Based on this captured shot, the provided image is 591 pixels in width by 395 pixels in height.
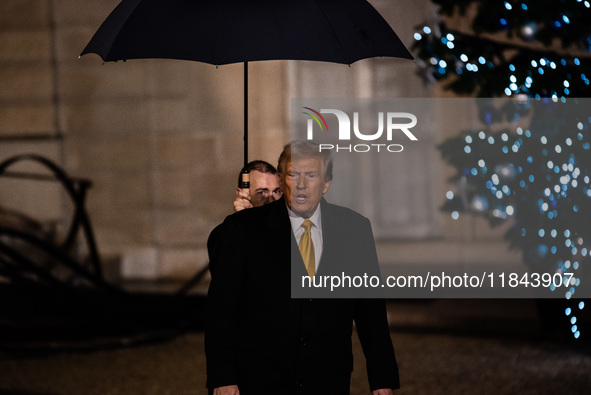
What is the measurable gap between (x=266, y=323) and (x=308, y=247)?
0.89 feet

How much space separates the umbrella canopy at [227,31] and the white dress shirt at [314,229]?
59cm

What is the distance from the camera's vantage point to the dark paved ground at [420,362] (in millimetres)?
5805

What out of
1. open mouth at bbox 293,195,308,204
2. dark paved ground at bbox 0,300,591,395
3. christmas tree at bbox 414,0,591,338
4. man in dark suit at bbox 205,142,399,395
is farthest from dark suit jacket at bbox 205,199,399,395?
christmas tree at bbox 414,0,591,338

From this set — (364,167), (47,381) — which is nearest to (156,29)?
(47,381)

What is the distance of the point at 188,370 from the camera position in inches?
252

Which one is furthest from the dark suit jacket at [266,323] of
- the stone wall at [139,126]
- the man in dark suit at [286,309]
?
the stone wall at [139,126]

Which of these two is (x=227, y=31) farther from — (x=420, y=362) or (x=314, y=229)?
(x=420, y=362)

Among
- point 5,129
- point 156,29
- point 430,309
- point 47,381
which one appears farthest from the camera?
point 5,129

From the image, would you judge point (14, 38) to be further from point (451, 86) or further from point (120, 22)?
point (120, 22)

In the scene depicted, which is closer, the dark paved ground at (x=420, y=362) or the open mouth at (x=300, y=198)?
the open mouth at (x=300, y=198)

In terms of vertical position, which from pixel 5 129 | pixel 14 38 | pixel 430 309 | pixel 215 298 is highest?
pixel 14 38

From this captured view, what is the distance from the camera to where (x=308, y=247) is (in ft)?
9.48

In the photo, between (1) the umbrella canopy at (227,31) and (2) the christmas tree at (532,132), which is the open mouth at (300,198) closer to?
(1) the umbrella canopy at (227,31)

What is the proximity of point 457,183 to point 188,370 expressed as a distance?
236cm
